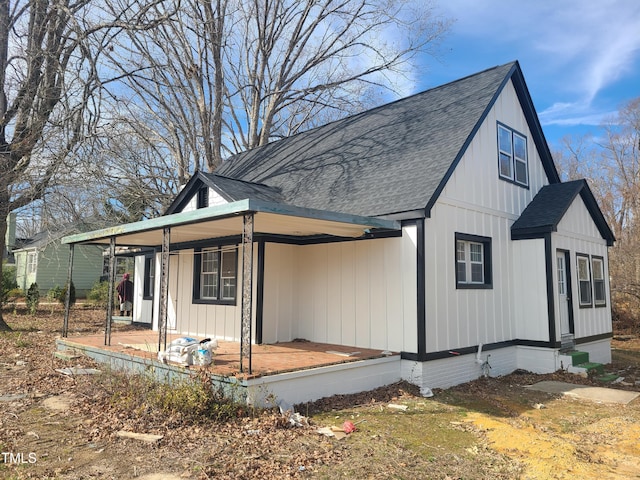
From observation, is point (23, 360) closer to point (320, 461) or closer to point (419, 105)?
point (320, 461)

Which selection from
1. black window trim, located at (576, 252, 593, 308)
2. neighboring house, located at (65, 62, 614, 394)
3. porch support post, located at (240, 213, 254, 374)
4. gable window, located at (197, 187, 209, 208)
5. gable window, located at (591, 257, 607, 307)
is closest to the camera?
porch support post, located at (240, 213, 254, 374)

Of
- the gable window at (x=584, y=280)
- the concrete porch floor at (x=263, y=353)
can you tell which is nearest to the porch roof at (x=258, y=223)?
the concrete porch floor at (x=263, y=353)

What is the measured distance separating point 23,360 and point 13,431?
212 inches

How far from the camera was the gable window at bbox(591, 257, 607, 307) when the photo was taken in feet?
40.0

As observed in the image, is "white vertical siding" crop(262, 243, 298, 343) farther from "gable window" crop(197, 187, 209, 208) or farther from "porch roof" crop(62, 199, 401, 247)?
"gable window" crop(197, 187, 209, 208)

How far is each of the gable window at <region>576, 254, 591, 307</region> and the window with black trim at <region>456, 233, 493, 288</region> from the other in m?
3.17

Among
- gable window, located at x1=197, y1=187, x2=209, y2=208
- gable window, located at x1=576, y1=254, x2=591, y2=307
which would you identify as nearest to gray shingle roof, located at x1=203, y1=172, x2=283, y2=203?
gable window, located at x1=197, y1=187, x2=209, y2=208

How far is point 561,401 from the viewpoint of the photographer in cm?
779

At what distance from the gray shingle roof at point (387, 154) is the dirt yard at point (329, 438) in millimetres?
3608

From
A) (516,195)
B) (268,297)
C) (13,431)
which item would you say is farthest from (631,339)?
(13,431)

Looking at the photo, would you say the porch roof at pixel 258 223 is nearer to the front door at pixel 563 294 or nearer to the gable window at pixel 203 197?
the gable window at pixel 203 197

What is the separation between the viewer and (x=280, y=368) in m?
6.81

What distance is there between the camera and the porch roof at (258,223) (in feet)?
21.2

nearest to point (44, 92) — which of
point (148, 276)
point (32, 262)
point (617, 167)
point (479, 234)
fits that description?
point (148, 276)
